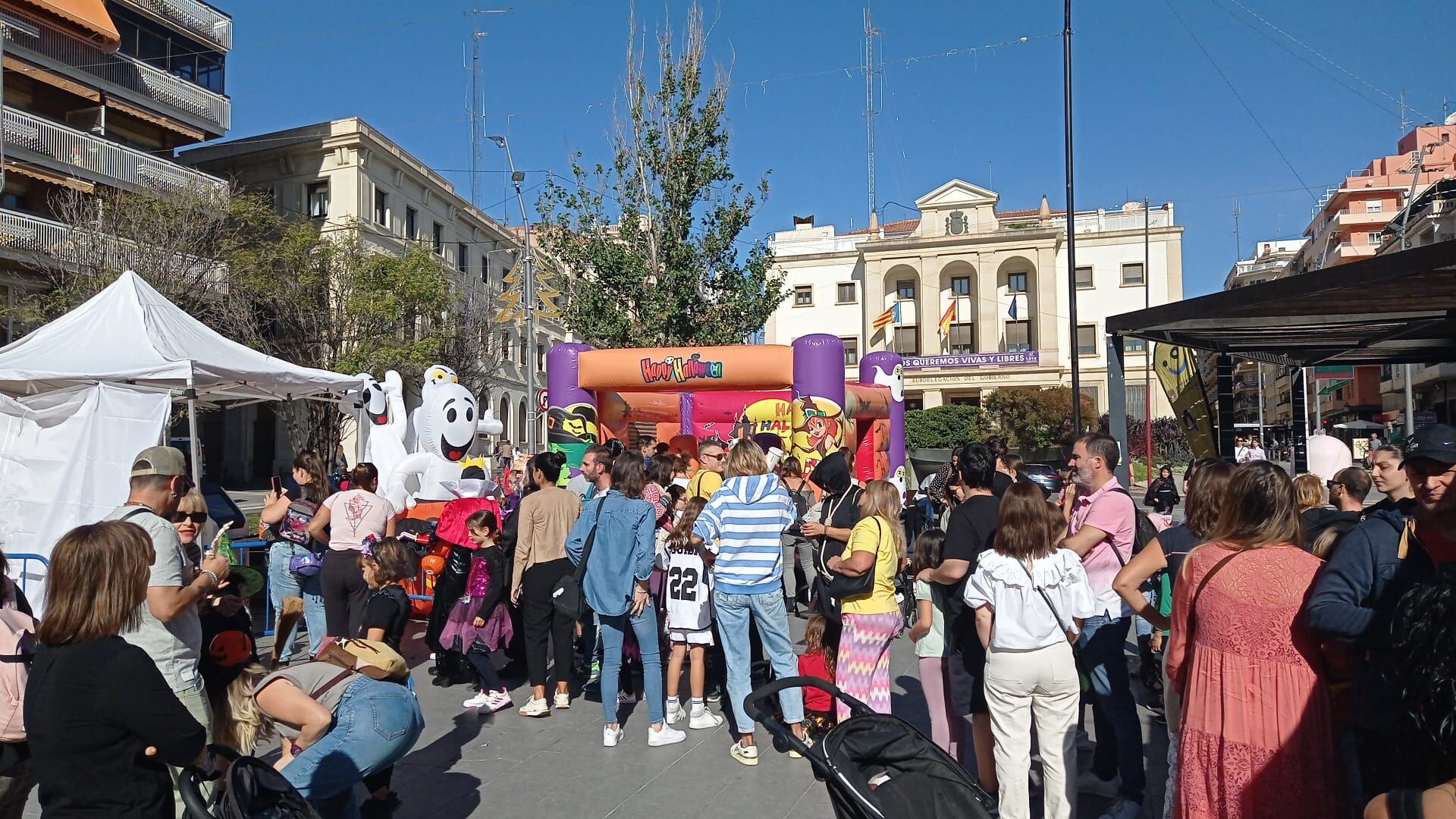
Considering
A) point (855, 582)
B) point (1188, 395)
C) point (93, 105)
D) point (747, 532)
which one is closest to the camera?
point (855, 582)

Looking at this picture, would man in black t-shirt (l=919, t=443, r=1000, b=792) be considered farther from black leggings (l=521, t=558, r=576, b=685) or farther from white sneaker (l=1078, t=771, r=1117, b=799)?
black leggings (l=521, t=558, r=576, b=685)

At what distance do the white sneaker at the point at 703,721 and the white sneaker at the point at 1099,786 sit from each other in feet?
6.59

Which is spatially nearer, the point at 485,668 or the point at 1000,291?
the point at 485,668

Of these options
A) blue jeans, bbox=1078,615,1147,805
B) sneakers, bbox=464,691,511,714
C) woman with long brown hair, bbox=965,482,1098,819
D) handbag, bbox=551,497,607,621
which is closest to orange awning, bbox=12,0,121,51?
sneakers, bbox=464,691,511,714

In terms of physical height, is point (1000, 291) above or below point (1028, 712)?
above

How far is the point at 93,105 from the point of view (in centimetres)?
2277

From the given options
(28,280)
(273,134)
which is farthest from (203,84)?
(28,280)

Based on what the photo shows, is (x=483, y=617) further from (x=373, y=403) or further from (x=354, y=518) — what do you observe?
(x=373, y=403)

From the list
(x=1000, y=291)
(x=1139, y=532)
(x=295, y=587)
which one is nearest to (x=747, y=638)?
(x=1139, y=532)

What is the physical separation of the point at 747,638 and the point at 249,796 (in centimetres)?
294

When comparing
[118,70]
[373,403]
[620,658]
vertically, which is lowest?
[620,658]

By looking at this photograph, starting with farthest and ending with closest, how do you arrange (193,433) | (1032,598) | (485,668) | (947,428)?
(947,428) < (193,433) < (485,668) < (1032,598)

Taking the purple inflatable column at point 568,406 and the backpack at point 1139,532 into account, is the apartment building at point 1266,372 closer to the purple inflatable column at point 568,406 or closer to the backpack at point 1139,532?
the purple inflatable column at point 568,406

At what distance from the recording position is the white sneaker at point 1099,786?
445cm
